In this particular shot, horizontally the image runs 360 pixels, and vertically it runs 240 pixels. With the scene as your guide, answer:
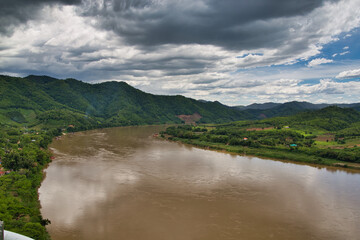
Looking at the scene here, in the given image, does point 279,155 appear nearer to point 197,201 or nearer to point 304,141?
point 304,141

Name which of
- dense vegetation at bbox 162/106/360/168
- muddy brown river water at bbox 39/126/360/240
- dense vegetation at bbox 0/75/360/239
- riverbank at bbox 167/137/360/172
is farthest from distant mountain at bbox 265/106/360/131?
muddy brown river water at bbox 39/126/360/240

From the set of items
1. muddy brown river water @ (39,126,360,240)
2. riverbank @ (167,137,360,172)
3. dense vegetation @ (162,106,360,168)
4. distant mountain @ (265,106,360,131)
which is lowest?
muddy brown river water @ (39,126,360,240)

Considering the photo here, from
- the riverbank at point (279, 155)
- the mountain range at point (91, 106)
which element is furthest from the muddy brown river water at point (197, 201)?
the mountain range at point (91, 106)

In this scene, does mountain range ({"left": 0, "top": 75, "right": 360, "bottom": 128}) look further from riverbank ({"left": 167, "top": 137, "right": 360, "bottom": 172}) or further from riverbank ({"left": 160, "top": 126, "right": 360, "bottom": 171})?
riverbank ({"left": 167, "top": 137, "right": 360, "bottom": 172})

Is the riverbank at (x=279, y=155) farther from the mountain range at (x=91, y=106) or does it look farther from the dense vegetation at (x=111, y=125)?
the mountain range at (x=91, y=106)

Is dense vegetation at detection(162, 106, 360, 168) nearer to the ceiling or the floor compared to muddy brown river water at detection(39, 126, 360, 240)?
nearer to the ceiling

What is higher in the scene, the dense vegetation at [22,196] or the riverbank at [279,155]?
the riverbank at [279,155]

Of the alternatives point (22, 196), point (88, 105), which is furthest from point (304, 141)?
point (88, 105)
